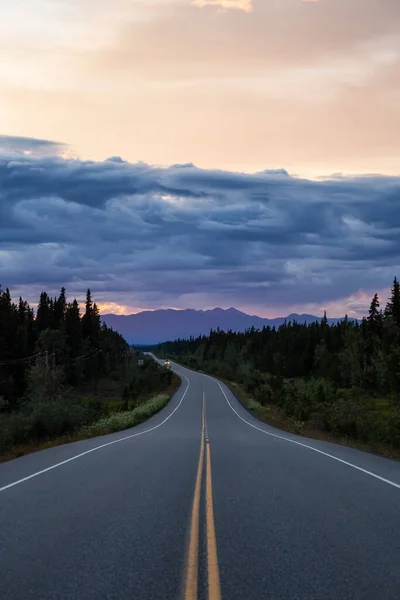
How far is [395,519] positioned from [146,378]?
101438mm

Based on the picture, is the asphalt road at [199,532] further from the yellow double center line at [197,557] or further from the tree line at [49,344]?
the tree line at [49,344]

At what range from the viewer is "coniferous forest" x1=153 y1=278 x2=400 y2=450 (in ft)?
113

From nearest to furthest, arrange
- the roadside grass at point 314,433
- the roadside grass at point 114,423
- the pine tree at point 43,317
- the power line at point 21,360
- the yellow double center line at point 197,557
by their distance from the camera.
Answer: the yellow double center line at point 197,557 < the roadside grass at point 314,433 < the roadside grass at point 114,423 < the power line at point 21,360 < the pine tree at point 43,317

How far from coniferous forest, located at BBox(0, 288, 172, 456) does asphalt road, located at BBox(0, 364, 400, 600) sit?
1895 centimetres

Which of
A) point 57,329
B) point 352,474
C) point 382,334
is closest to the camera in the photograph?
point 352,474

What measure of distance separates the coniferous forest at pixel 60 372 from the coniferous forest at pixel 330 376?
14.1 metres

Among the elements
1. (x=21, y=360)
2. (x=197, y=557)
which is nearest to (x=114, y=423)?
(x=197, y=557)

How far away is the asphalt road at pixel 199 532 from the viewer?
568 cm

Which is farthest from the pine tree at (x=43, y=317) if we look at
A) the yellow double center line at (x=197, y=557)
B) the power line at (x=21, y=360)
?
the yellow double center line at (x=197, y=557)

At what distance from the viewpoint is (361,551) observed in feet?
22.6

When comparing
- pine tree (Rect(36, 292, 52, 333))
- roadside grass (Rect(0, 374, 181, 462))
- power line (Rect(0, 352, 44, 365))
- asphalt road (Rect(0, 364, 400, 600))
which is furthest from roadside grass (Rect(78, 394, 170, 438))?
pine tree (Rect(36, 292, 52, 333))

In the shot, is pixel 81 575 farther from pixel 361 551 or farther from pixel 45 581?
pixel 361 551

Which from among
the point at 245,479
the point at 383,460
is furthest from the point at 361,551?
the point at 383,460

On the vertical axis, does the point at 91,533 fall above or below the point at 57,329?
below
